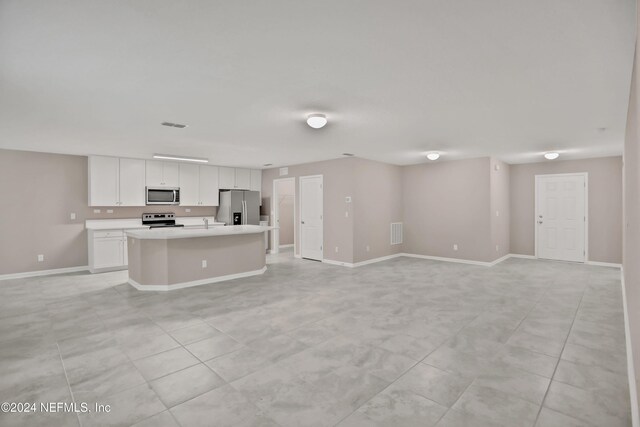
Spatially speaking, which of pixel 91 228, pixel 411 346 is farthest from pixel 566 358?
pixel 91 228

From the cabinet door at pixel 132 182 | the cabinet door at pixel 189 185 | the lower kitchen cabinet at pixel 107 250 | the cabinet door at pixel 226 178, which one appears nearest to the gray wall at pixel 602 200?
the cabinet door at pixel 226 178

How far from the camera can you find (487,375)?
2387 mm

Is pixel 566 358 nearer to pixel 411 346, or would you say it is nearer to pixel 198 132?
pixel 411 346

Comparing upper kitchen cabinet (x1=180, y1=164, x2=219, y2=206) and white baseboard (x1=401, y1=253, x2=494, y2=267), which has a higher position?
upper kitchen cabinet (x1=180, y1=164, x2=219, y2=206)

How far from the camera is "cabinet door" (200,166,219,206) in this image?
7.74m

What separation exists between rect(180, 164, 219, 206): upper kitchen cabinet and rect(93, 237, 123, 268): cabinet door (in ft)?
5.41

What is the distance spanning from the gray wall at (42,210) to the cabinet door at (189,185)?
1686 mm

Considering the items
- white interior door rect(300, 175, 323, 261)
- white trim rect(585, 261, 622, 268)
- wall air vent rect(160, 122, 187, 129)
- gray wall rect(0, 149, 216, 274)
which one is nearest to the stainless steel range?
gray wall rect(0, 149, 216, 274)

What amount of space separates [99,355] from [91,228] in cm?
425

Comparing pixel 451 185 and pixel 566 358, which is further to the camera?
pixel 451 185

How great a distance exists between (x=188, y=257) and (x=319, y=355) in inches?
123

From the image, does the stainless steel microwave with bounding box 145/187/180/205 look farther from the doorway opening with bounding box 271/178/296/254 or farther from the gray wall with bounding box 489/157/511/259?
the gray wall with bounding box 489/157/511/259

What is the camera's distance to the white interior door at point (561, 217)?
688cm

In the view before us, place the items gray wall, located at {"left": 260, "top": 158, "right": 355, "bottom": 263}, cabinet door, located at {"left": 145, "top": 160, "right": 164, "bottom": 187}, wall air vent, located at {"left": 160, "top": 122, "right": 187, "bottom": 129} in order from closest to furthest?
wall air vent, located at {"left": 160, "top": 122, "right": 187, "bottom": 129}
gray wall, located at {"left": 260, "top": 158, "right": 355, "bottom": 263}
cabinet door, located at {"left": 145, "top": 160, "right": 164, "bottom": 187}
